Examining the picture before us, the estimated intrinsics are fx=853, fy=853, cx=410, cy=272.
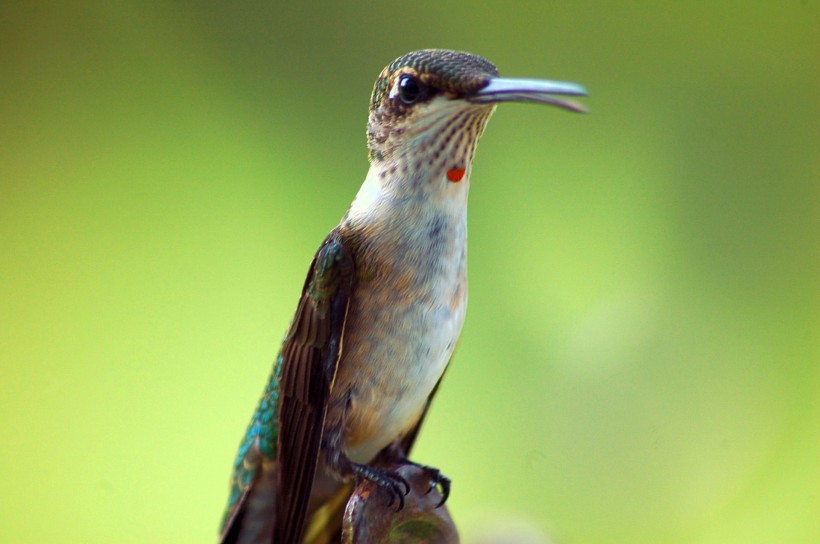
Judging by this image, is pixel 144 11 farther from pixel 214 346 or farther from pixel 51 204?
pixel 214 346

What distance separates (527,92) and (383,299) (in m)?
0.30

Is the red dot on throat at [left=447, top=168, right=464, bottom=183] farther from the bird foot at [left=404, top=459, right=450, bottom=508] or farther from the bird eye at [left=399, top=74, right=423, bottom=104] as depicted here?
the bird foot at [left=404, top=459, right=450, bottom=508]

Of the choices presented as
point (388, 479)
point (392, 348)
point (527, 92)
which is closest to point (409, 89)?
point (527, 92)

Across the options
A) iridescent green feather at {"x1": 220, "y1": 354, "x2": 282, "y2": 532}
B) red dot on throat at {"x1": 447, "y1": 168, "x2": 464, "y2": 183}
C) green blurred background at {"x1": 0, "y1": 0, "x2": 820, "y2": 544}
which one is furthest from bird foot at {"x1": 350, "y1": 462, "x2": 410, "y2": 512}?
green blurred background at {"x1": 0, "y1": 0, "x2": 820, "y2": 544}

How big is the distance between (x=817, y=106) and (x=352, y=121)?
99cm

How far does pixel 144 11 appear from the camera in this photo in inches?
70.2

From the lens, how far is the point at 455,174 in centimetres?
97

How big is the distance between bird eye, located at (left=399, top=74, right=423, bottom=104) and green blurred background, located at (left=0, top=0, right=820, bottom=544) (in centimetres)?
86

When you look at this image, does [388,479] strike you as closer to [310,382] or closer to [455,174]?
[310,382]

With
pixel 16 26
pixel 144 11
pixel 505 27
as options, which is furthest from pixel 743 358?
pixel 16 26

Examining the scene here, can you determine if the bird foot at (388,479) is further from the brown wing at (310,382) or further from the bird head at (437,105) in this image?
the bird head at (437,105)

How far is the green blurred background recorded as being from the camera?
5.88ft

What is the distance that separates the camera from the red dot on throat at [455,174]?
3.18 ft

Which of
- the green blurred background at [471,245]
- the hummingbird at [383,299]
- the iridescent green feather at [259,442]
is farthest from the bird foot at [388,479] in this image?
the green blurred background at [471,245]
